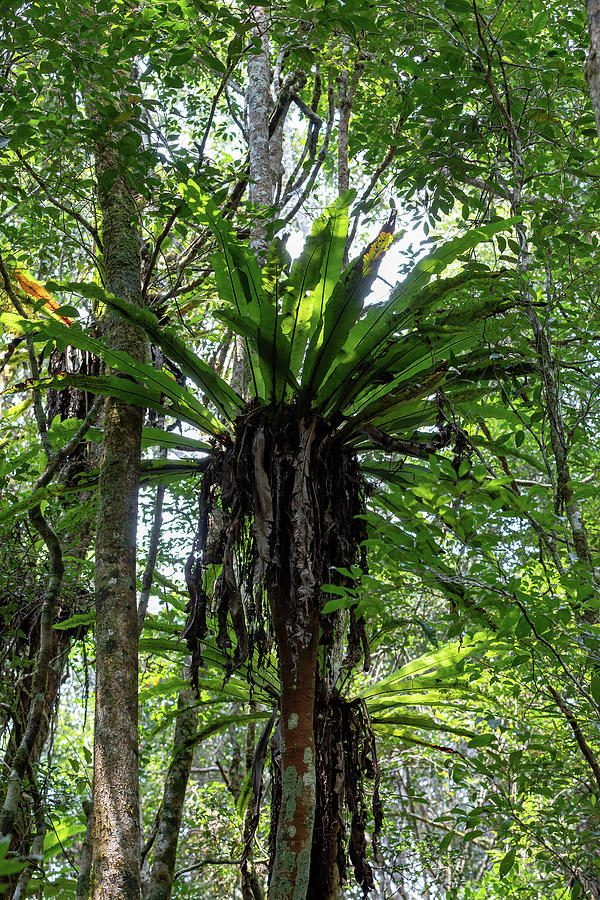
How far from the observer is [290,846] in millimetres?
2232

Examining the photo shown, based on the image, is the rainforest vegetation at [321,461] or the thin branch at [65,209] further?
the thin branch at [65,209]


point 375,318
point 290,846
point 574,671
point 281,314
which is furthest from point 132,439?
point 574,671

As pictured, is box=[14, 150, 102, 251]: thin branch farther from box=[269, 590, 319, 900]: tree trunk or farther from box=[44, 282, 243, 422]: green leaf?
box=[269, 590, 319, 900]: tree trunk

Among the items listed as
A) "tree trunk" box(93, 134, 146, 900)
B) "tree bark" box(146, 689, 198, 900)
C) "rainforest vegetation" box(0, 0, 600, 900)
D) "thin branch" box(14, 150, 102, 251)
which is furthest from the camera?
"tree bark" box(146, 689, 198, 900)

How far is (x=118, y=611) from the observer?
6.89 feet

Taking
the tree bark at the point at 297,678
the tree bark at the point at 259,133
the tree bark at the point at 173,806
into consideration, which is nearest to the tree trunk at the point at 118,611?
the tree bark at the point at 297,678

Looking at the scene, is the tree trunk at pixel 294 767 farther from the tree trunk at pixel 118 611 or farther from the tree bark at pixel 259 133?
the tree bark at pixel 259 133

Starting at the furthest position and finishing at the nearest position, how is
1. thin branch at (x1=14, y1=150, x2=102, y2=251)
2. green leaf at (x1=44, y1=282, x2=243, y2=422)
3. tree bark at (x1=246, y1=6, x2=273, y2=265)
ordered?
1. tree bark at (x1=246, y1=6, x2=273, y2=265)
2. thin branch at (x1=14, y1=150, x2=102, y2=251)
3. green leaf at (x1=44, y1=282, x2=243, y2=422)

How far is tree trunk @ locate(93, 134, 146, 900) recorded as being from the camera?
175 centimetres

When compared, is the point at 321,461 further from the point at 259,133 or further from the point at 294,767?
the point at 259,133

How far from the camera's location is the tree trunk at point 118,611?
1.75m

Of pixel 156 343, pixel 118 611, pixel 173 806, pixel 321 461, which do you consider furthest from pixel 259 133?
pixel 173 806

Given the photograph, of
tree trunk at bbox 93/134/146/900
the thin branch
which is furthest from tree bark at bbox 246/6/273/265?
tree trunk at bbox 93/134/146/900

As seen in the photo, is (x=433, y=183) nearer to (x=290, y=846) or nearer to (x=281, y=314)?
(x=281, y=314)
